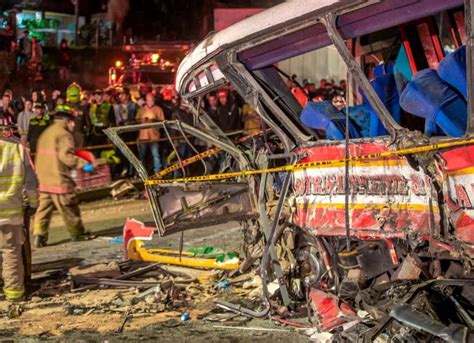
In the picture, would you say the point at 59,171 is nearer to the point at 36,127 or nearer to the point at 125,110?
the point at 36,127

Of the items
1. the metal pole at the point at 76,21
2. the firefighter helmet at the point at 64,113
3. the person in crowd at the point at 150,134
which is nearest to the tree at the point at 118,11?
the metal pole at the point at 76,21

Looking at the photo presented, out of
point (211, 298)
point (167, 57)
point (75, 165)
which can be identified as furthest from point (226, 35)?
point (167, 57)

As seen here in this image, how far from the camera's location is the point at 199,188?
640cm

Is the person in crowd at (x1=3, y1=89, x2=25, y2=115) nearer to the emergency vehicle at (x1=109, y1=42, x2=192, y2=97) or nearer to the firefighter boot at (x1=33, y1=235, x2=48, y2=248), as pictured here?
the firefighter boot at (x1=33, y1=235, x2=48, y2=248)

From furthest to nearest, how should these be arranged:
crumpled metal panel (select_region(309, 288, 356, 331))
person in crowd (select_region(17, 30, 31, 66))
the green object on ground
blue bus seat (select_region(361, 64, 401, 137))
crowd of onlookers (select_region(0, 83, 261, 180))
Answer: person in crowd (select_region(17, 30, 31, 66)) → crowd of onlookers (select_region(0, 83, 261, 180)) → the green object on ground → blue bus seat (select_region(361, 64, 401, 137)) → crumpled metal panel (select_region(309, 288, 356, 331))

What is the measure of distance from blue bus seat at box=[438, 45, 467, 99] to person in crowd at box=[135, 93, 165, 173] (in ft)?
34.8

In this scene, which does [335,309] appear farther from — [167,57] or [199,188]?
[167,57]

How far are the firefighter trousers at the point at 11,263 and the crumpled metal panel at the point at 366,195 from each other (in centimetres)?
285

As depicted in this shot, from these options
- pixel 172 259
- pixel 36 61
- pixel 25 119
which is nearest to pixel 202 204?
pixel 172 259

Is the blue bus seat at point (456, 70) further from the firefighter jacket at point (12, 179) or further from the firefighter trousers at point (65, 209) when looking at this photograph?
the firefighter trousers at point (65, 209)

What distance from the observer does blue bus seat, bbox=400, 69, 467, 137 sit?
434 cm

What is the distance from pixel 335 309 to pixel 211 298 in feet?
5.58

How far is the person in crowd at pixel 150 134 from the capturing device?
14.7 metres

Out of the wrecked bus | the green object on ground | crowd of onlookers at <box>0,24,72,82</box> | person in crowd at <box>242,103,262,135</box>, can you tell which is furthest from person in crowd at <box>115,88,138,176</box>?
crowd of onlookers at <box>0,24,72,82</box>
